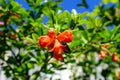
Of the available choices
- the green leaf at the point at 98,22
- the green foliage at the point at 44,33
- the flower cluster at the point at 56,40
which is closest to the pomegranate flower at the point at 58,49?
the flower cluster at the point at 56,40

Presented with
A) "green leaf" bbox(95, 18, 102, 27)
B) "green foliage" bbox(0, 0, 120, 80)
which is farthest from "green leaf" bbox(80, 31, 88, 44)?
"green leaf" bbox(95, 18, 102, 27)

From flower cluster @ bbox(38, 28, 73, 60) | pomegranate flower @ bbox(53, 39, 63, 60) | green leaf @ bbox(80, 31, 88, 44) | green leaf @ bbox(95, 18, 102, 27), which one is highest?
green leaf @ bbox(95, 18, 102, 27)

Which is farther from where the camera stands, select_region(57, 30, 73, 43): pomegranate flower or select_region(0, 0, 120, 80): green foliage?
select_region(0, 0, 120, 80): green foliage

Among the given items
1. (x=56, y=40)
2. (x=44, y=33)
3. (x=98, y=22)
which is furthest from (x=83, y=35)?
(x=56, y=40)

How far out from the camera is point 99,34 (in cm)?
225

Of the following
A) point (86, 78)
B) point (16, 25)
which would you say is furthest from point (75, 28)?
point (86, 78)

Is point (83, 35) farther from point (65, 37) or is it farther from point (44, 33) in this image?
point (65, 37)

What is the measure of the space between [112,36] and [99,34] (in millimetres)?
110

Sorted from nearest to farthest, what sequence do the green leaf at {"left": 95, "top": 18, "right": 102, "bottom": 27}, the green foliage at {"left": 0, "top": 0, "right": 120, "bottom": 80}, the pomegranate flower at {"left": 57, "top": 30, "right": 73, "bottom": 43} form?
the pomegranate flower at {"left": 57, "top": 30, "right": 73, "bottom": 43} < the green foliage at {"left": 0, "top": 0, "right": 120, "bottom": 80} < the green leaf at {"left": 95, "top": 18, "right": 102, "bottom": 27}

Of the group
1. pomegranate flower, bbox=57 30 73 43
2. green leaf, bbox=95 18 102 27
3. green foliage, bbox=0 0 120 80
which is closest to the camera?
pomegranate flower, bbox=57 30 73 43

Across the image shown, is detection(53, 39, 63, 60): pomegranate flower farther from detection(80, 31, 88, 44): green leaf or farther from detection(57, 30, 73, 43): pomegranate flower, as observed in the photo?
detection(80, 31, 88, 44): green leaf

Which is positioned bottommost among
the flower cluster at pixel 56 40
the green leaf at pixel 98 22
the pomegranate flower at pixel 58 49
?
the pomegranate flower at pixel 58 49

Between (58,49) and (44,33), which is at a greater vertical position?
(44,33)

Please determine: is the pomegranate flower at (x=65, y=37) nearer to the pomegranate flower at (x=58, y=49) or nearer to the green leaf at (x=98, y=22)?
the pomegranate flower at (x=58, y=49)
